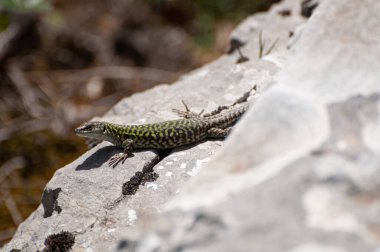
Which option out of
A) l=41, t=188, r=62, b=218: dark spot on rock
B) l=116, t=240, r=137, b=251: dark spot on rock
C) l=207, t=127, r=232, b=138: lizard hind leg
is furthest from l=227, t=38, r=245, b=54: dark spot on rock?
l=116, t=240, r=137, b=251: dark spot on rock

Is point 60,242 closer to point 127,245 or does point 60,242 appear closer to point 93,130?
point 93,130

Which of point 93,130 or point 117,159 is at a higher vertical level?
point 93,130

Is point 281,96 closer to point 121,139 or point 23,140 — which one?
point 121,139

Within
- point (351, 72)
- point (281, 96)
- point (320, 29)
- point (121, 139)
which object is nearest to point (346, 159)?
point (281, 96)

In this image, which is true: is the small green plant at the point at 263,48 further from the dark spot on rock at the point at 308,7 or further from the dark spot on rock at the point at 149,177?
the dark spot on rock at the point at 149,177

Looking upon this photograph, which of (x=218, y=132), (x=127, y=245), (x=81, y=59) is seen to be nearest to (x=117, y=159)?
(x=218, y=132)
